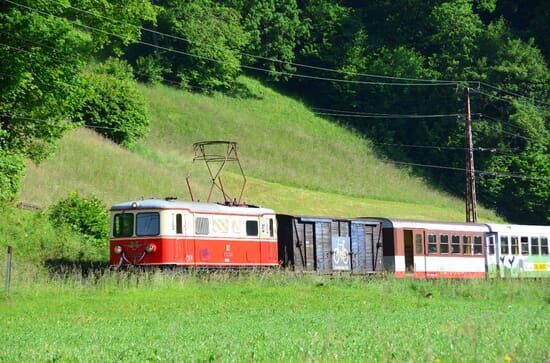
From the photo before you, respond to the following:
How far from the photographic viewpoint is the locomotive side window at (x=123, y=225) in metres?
32.2

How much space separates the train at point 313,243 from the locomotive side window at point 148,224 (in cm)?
3

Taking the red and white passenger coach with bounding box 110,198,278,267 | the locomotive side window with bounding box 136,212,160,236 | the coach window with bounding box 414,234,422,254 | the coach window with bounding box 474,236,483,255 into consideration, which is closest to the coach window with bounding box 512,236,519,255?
the coach window with bounding box 474,236,483,255

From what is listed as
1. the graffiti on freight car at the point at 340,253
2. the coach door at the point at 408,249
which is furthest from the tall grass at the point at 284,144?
the graffiti on freight car at the point at 340,253

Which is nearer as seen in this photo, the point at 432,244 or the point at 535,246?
the point at 432,244

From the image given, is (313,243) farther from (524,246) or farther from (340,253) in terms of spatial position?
(524,246)

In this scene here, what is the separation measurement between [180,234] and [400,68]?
56897 mm

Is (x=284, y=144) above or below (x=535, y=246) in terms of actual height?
above

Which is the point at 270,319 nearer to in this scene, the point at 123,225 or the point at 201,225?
the point at 201,225

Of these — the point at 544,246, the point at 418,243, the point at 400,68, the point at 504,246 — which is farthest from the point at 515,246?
the point at 400,68

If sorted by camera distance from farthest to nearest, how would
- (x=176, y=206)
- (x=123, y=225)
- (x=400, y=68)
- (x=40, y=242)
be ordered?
(x=400, y=68)
(x=40, y=242)
(x=123, y=225)
(x=176, y=206)

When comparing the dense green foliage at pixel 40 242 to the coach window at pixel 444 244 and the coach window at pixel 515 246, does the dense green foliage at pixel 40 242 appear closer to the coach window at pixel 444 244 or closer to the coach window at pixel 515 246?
the coach window at pixel 444 244

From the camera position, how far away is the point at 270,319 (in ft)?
72.6

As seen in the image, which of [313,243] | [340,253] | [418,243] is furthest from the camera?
[418,243]

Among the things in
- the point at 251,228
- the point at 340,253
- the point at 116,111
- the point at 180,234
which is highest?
the point at 116,111
